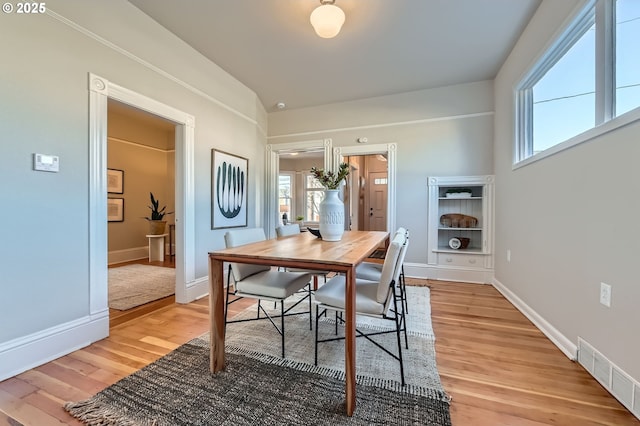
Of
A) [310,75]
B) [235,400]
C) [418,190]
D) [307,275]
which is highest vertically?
→ [310,75]

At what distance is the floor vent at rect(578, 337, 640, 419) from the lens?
1.38m

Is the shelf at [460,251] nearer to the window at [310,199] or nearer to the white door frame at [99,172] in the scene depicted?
the white door frame at [99,172]

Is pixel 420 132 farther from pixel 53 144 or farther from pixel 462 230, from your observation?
pixel 53 144

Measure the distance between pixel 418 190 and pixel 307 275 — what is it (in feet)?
8.42

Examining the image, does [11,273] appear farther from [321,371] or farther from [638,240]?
[638,240]

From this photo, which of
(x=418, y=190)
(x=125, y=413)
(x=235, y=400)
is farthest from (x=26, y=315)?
(x=418, y=190)

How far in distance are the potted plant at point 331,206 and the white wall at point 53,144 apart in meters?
1.79

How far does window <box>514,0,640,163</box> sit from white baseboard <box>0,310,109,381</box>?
145 inches

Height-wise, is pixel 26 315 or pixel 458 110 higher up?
pixel 458 110

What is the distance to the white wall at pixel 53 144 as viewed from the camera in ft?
5.69

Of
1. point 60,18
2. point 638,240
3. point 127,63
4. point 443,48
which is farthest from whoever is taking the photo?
point 443,48

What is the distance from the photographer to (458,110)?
3.89 m

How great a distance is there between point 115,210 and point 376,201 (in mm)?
5591

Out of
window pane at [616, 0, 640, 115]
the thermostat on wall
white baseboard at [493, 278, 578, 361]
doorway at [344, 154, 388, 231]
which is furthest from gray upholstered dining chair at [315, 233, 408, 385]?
doorway at [344, 154, 388, 231]
